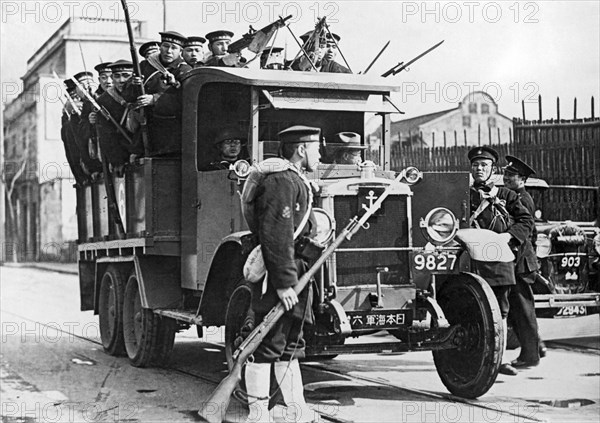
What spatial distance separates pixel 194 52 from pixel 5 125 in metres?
33.9

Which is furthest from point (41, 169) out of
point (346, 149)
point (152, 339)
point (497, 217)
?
point (497, 217)

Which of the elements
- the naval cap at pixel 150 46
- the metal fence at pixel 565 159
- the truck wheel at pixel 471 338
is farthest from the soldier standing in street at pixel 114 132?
the metal fence at pixel 565 159

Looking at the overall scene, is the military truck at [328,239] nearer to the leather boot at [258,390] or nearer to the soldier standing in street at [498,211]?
the leather boot at [258,390]

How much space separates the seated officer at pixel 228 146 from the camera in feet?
25.5

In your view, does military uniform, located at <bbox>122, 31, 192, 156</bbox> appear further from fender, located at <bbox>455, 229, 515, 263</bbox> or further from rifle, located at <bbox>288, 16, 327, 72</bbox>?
fender, located at <bbox>455, 229, 515, 263</bbox>

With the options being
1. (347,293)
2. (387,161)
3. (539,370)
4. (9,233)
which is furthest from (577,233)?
(9,233)

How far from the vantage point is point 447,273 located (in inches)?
273

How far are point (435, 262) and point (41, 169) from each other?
3554cm

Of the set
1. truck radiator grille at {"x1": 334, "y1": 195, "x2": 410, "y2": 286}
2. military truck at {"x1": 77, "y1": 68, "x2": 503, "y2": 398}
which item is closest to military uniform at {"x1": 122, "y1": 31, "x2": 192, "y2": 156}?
military truck at {"x1": 77, "y1": 68, "x2": 503, "y2": 398}

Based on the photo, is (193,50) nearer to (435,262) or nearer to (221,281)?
(221,281)

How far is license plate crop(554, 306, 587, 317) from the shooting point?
928cm

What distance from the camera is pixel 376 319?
6523 mm

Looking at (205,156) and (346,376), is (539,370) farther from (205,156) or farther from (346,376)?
(205,156)

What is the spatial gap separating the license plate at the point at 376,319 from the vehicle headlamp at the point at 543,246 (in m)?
3.32
